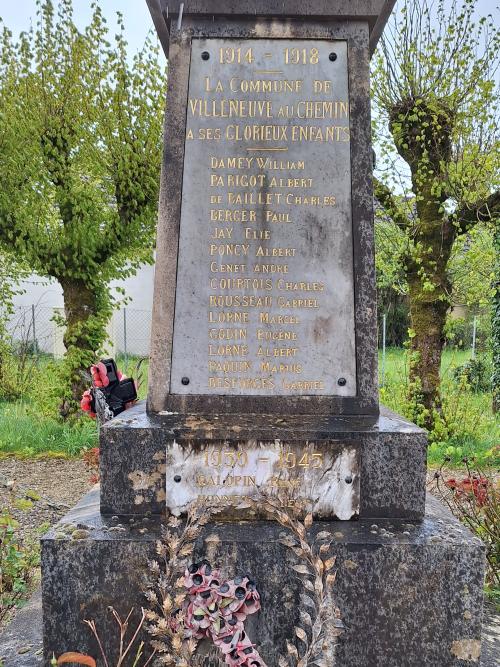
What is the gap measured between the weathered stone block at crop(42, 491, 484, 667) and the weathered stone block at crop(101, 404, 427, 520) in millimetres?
211

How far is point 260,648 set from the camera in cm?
216

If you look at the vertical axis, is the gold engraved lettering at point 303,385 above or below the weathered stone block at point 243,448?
above

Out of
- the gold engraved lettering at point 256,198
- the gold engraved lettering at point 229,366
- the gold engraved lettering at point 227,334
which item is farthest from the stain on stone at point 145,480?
the gold engraved lettering at point 256,198

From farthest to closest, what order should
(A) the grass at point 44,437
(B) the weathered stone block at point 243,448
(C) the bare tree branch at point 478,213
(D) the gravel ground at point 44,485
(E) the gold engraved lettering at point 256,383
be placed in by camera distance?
(C) the bare tree branch at point 478,213
(A) the grass at point 44,437
(D) the gravel ground at point 44,485
(E) the gold engraved lettering at point 256,383
(B) the weathered stone block at point 243,448

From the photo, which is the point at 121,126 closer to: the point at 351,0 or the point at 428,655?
the point at 351,0

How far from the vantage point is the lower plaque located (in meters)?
2.36

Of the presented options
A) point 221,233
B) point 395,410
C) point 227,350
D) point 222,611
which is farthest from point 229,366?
point 395,410

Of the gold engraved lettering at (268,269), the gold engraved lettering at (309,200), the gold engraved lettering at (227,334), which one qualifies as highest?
the gold engraved lettering at (309,200)

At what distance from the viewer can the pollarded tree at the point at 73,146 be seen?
24.4 ft

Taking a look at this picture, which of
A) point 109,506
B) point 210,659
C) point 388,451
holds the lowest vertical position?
point 210,659

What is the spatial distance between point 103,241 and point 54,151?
1.24 m

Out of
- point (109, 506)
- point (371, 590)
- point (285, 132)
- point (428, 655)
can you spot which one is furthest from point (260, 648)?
point (285, 132)

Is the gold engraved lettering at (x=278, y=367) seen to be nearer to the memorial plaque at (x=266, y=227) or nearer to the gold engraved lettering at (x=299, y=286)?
the memorial plaque at (x=266, y=227)

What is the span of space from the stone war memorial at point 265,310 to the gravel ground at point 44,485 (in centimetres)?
279
